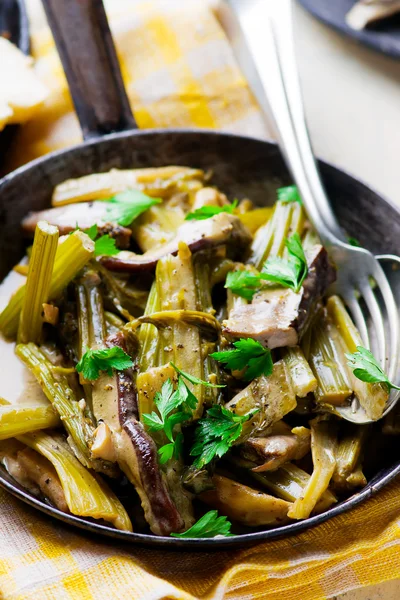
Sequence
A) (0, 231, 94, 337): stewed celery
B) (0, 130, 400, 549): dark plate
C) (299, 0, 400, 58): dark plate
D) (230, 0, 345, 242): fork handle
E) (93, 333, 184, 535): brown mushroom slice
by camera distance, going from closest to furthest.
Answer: (93, 333, 184, 535): brown mushroom slice, (0, 231, 94, 337): stewed celery, (230, 0, 345, 242): fork handle, (0, 130, 400, 549): dark plate, (299, 0, 400, 58): dark plate

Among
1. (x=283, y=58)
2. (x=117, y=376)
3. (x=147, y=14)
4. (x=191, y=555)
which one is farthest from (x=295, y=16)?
(x=191, y=555)

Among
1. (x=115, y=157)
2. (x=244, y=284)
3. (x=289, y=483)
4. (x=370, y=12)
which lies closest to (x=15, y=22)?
(x=115, y=157)

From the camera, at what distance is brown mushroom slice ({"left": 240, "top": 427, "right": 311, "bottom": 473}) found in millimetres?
2037

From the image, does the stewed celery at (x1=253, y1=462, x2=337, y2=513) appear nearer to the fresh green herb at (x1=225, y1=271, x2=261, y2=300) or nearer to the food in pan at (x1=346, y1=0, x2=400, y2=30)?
the fresh green herb at (x1=225, y1=271, x2=261, y2=300)

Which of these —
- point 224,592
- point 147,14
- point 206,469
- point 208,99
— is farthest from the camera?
point 147,14

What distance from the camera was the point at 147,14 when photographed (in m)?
4.02

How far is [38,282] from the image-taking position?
228cm

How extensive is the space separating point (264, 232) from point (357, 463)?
980 mm

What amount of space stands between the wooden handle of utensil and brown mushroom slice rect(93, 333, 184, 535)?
1.58 metres

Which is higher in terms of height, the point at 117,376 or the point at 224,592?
the point at 117,376

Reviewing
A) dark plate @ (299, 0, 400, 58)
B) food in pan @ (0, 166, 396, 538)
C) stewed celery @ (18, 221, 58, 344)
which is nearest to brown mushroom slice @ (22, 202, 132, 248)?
food in pan @ (0, 166, 396, 538)

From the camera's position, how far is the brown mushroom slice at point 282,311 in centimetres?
217

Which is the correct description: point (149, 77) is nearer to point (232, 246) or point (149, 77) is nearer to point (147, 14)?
point (147, 14)

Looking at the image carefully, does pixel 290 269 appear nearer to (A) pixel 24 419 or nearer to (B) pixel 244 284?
(B) pixel 244 284
